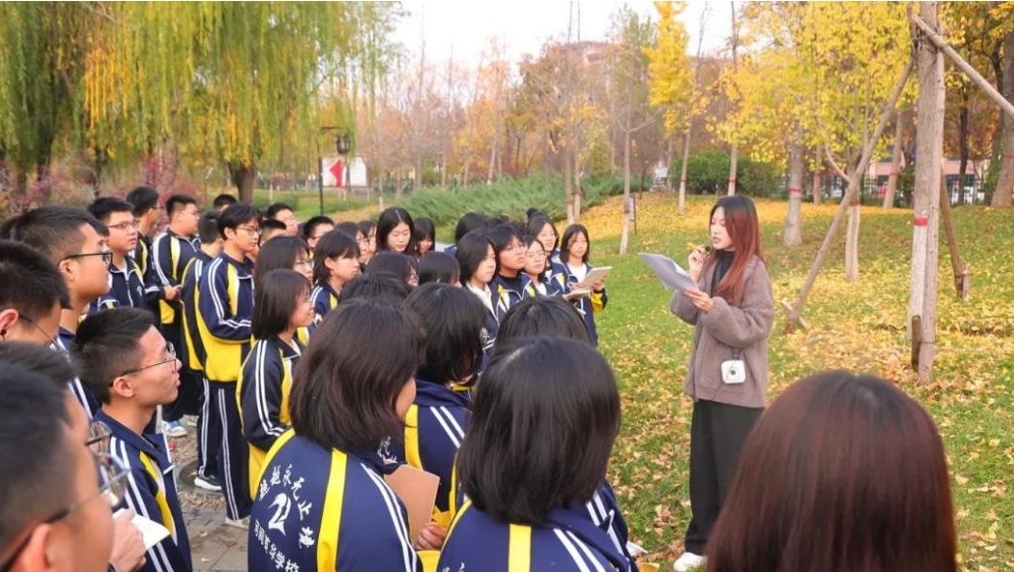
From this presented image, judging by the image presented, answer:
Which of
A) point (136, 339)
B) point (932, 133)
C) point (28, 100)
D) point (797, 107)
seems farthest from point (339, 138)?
point (136, 339)

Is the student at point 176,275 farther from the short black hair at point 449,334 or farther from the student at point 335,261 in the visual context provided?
the short black hair at point 449,334

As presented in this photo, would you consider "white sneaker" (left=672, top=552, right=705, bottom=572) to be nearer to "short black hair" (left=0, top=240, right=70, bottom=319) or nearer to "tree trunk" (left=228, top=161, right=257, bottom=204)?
"short black hair" (left=0, top=240, right=70, bottom=319)

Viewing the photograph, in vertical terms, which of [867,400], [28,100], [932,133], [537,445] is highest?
[28,100]

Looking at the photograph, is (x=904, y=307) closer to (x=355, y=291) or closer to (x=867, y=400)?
(x=355, y=291)

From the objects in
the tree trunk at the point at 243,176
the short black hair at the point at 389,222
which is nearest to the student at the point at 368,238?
the short black hair at the point at 389,222

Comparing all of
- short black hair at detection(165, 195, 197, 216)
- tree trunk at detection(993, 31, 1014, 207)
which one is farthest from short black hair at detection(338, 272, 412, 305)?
tree trunk at detection(993, 31, 1014, 207)

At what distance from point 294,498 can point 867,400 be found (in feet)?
4.22

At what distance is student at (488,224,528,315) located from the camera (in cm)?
498

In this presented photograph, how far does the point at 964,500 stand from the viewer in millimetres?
4297

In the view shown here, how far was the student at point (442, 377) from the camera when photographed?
2408mm

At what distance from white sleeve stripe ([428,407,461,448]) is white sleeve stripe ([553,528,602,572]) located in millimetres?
858

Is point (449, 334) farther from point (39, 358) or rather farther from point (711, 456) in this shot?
point (711, 456)

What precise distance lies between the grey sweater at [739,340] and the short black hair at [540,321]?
1.20 m

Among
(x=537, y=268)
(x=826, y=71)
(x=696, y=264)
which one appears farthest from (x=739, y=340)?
(x=826, y=71)
